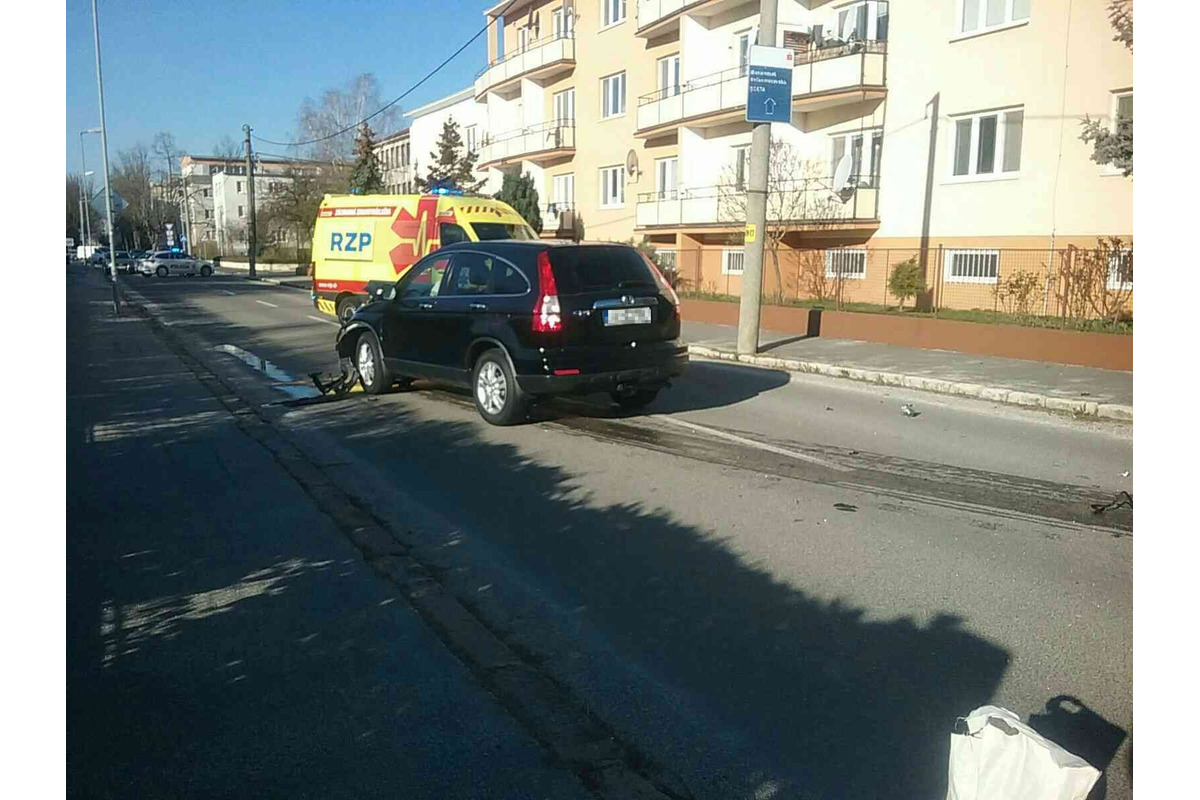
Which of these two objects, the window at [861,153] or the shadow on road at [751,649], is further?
the window at [861,153]

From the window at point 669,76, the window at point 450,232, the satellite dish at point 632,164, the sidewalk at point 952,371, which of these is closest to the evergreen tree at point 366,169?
the satellite dish at point 632,164

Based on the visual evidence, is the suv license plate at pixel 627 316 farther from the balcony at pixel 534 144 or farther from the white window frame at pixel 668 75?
the balcony at pixel 534 144

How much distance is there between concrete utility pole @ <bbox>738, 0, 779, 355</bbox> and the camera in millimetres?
14703

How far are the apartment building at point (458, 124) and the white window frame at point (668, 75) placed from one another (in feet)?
46.6

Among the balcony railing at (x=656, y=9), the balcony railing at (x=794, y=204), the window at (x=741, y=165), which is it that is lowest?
the balcony railing at (x=794, y=204)

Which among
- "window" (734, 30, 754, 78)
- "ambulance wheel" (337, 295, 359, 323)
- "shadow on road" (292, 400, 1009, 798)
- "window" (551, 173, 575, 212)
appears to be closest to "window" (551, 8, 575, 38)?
"window" (551, 173, 575, 212)

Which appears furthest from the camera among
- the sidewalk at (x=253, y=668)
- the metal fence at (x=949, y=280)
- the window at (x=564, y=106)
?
the window at (x=564, y=106)

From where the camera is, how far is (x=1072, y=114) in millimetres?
18500

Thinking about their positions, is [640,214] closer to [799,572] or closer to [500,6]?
[500,6]

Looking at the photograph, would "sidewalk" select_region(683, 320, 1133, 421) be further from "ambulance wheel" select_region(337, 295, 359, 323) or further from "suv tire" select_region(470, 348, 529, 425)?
"ambulance wheel" select_region(337, 295, 359, 323)

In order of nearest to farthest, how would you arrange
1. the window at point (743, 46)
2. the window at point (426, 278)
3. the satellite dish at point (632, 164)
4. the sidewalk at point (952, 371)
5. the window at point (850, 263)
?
1. the window at point (426, 278)
2. the sidewalk at point (952, 371)
3. the window at point (850, 263)
4. the window at point (743, 46)
5. the satellite dish at point (632, 164)

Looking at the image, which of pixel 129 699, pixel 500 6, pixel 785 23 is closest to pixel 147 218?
pixel 500 6

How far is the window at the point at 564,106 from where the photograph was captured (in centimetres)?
3891
